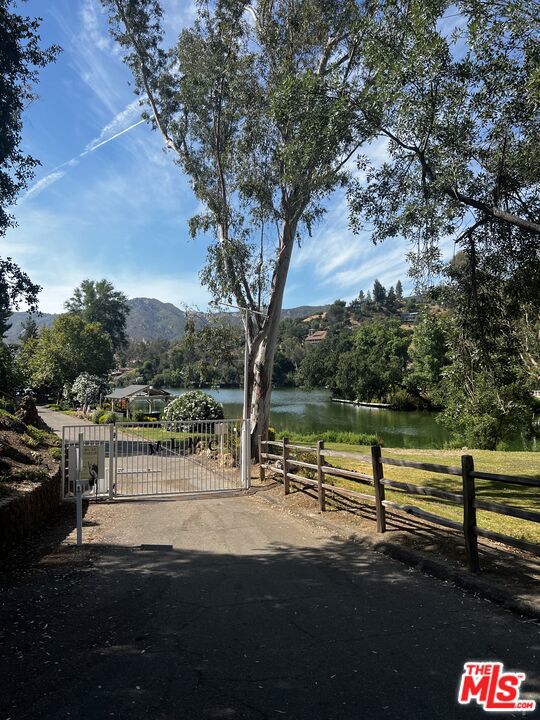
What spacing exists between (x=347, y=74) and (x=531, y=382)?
17332 millimetres

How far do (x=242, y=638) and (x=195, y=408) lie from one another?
20.1 metres

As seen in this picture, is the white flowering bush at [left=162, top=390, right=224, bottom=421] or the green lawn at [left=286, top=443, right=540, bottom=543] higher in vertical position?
the white flowering bush at [left=162, top=390, right=224, bottom=421]

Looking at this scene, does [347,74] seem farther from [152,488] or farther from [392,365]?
[392,365]

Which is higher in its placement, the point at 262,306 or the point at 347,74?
the point at 347,74

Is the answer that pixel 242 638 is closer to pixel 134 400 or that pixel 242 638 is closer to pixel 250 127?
pixel 250 127

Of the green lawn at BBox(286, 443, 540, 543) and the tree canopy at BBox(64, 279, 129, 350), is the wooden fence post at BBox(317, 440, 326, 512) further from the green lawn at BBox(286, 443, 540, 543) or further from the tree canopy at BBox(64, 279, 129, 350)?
the tree canopy at BBox(64, 279, 129, 350)

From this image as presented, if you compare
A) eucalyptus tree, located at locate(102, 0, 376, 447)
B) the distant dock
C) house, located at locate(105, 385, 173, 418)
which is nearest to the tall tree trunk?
eucalyptus tree, located at locate(102, 0, 376, 447)

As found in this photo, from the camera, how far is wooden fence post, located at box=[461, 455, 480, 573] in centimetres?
588

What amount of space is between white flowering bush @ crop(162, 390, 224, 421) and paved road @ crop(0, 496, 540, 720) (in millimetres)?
16766

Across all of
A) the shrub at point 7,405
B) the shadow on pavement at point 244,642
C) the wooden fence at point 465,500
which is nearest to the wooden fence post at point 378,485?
the wooden fence at point 465,500

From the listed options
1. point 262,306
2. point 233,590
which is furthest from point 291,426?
point 233,590

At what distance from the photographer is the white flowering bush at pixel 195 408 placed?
2397 cm

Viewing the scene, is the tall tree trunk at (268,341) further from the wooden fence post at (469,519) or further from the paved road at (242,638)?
the wooden fence post at (469,519)

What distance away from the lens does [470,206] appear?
895 cm
